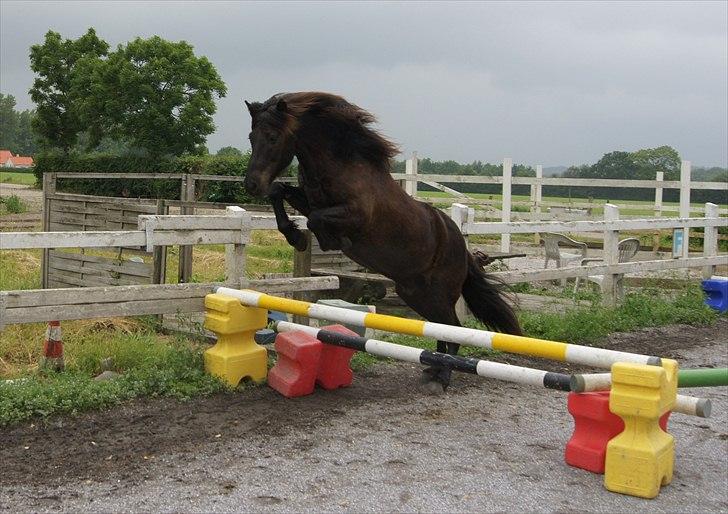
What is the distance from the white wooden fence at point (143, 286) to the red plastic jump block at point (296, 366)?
2.20ft

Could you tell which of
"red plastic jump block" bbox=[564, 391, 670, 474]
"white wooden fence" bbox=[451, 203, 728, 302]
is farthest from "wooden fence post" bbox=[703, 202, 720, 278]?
"red plastic jump block" bbox=[564, 391, 670, 474]

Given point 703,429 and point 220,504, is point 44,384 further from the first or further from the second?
point 703,429

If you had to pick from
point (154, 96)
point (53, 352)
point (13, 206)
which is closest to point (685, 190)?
point (53, 352)

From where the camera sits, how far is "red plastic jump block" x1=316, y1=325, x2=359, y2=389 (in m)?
5.12

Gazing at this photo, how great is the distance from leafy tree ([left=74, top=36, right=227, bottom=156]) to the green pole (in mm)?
40556

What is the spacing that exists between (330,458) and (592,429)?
1.32 metres

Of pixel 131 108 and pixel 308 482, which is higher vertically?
pixel 131 108

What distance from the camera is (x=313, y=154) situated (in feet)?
15.5

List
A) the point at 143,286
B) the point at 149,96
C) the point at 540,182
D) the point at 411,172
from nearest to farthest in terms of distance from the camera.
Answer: the point at 143,286, the point at 411,172, the point at 540,182, the point at 149,96

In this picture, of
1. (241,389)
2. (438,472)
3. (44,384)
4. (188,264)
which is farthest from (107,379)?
(188,264)

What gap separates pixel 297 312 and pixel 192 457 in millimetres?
1254

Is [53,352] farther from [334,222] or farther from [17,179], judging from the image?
[17,179]

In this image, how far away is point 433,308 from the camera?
5.50 meters

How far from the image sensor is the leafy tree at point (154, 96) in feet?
138
